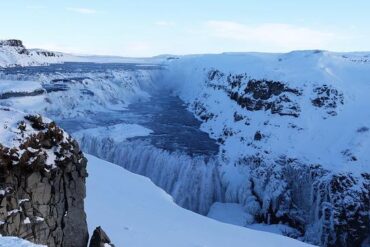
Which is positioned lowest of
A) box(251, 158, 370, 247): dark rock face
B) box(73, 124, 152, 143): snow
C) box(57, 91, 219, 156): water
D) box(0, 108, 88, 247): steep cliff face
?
box(251, 158, 370, 247): dark rock face

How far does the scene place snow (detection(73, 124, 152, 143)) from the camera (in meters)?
40.8

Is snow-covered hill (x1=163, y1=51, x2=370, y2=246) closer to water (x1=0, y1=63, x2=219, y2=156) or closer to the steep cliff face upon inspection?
water (x1=0, y1=63, x2=219, y2=156)

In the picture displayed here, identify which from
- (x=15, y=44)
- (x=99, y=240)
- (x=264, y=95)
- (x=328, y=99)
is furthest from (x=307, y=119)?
(x=15, y=44)

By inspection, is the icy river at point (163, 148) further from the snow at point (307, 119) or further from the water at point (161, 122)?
the snow at point (307, 119)

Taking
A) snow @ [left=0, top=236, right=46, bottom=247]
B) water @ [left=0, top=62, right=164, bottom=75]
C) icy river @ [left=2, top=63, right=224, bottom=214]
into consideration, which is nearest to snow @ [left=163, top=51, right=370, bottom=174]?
icy river @ [left=2, top=63, right=224, bottom=214]

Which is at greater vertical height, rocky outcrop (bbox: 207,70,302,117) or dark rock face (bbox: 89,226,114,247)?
dark rock face (bbox: 89,226,114,247)

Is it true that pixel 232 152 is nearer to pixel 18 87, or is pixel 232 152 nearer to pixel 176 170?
pixel 176 170

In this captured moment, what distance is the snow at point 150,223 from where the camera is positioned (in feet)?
48.6

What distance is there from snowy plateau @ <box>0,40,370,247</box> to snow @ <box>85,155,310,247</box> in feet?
0.19

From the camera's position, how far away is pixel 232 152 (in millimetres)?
38000

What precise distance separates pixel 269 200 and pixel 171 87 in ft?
156

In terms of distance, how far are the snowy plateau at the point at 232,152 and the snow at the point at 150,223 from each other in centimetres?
6

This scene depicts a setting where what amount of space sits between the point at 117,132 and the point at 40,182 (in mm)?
31238

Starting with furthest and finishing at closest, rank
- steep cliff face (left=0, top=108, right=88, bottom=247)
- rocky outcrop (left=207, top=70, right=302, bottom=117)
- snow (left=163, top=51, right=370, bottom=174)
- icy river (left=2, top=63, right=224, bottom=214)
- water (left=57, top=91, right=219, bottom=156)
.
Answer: rocky outcrop (left=207, top=70, right=302, bottom=117)
water (left=57, top=91, right=219, bottom=156)
snow (left=163, top=51, right=370, bottom=174)
icy river (left=2, top=63, right=224, bottom=214)
steep cliff face (left=0, top=108, right=88, bottom=247)
